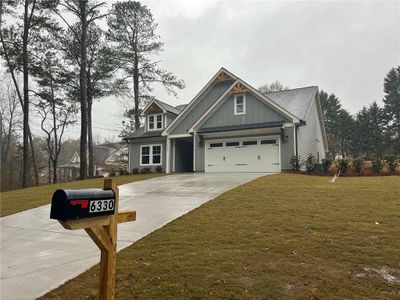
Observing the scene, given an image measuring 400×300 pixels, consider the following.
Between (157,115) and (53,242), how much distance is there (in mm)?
17076

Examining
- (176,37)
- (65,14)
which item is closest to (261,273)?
(176,37)

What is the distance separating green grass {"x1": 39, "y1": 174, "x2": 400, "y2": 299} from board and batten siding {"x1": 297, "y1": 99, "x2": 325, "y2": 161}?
10221 mm

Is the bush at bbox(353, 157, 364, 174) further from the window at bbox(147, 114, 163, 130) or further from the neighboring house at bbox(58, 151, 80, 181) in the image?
the neighboring house at bbox(58, 151, 80, 181)

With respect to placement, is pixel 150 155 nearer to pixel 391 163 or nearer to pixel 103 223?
pixel 391 163

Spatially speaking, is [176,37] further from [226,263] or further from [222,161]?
[226,263]

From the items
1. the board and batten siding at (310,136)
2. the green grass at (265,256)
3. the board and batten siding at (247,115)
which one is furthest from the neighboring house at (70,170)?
the green grass at (265,256)

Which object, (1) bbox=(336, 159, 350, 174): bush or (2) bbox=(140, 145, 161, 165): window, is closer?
(1) bbox=(336, 159, 350, 174): bush

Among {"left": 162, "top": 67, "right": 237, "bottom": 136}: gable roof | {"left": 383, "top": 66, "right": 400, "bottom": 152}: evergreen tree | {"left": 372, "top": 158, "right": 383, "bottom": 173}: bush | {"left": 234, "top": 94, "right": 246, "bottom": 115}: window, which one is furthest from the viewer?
{"left": 383, "top": 66, "right": 400, "bottom": 152}: evergreen tree

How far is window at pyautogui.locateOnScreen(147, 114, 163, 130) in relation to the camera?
22672 mm

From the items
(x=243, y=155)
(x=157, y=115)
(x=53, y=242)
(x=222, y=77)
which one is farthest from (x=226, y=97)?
(x=53, y=242)

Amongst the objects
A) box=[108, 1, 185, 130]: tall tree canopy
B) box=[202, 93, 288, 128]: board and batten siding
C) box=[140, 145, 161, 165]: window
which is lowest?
box=[140, 145, 161, 165]: window

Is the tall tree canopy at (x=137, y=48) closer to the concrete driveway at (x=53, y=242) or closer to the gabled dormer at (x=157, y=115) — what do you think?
the gabled dormer at (x=157, y=115)

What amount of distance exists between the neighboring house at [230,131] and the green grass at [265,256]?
9.71 metres

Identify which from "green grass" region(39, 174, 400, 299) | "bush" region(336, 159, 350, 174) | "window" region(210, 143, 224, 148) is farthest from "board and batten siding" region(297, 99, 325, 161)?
"green grass" region(39, 174, 400, 299)
